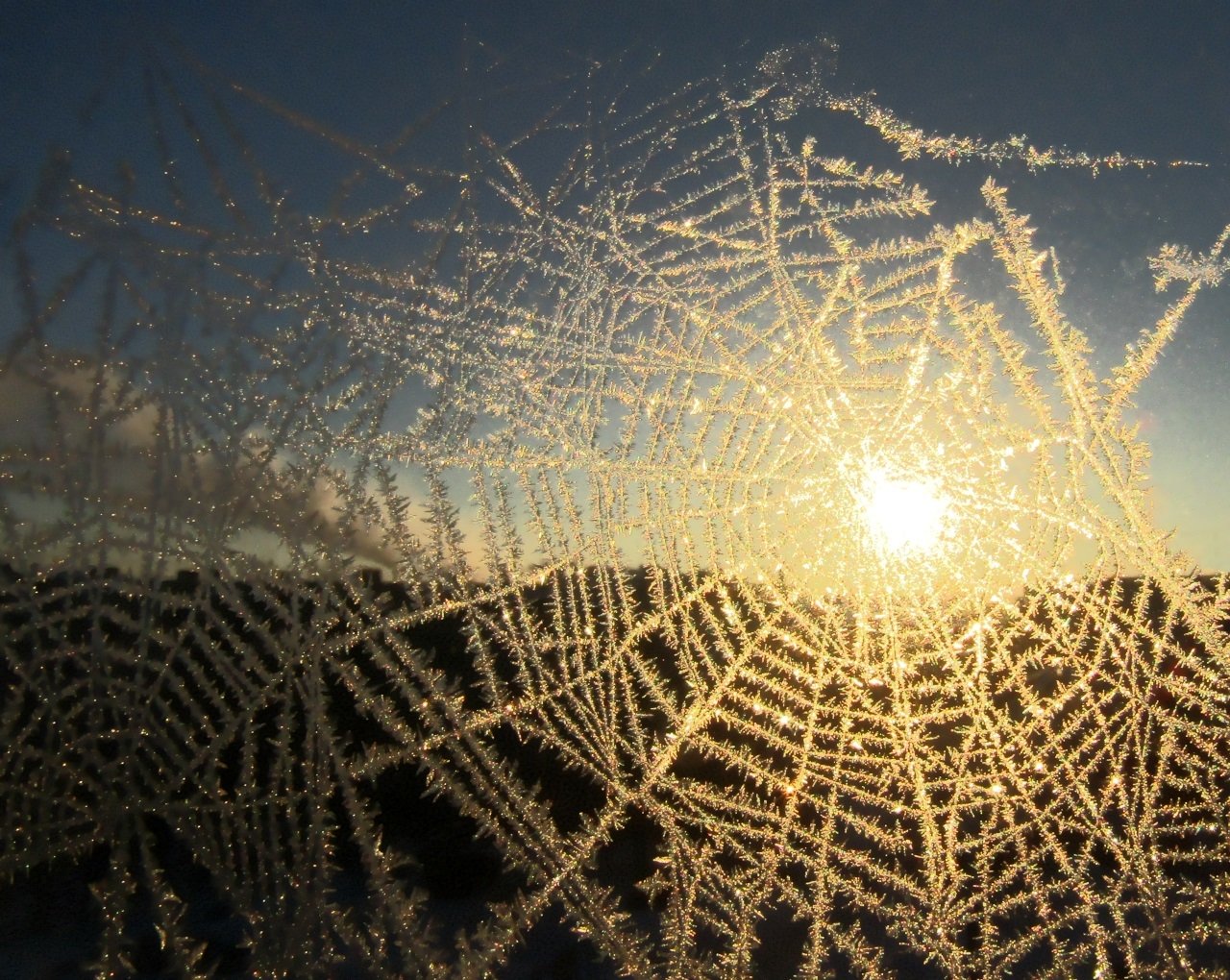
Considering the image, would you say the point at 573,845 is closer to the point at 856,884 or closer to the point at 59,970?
the point at 856,884

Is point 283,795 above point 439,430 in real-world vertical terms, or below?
below

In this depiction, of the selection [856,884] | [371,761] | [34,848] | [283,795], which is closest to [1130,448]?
[856,884]

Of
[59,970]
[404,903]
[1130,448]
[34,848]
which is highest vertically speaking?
[1130,448]

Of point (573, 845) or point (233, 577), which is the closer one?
point (233, 577)

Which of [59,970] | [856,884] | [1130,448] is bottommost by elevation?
[59,970]

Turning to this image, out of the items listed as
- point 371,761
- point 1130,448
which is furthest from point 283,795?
point 1130,448

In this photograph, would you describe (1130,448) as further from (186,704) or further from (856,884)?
(186,704)
